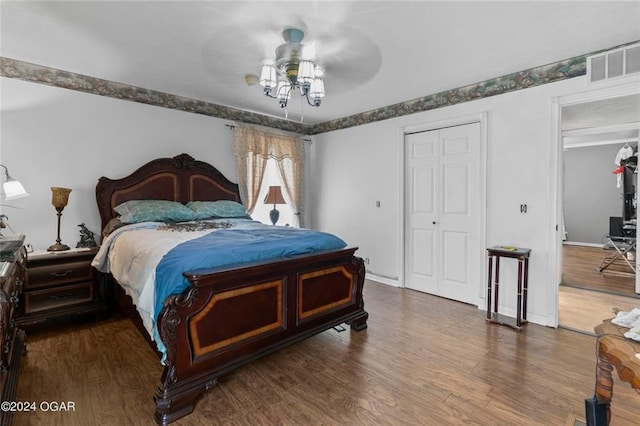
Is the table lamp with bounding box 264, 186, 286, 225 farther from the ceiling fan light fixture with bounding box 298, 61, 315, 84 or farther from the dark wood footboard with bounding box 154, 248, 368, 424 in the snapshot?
the ceiling fan light fixture with bounding box 298, 61, 315, 84

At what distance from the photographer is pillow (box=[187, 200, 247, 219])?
3.81 m

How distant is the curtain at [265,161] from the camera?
4594 mm

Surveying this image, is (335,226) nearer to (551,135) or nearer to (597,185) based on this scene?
(551,135)

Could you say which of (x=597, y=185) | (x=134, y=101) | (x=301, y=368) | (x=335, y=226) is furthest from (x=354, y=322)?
(x=597, y=185)

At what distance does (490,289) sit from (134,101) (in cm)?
461

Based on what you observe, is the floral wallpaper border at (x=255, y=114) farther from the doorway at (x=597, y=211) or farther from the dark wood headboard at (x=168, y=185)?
the dark wood headboard at (x=168, y=185)

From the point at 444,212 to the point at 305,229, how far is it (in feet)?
6.27

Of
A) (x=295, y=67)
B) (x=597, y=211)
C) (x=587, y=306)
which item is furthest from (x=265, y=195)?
(x=597, y=211)

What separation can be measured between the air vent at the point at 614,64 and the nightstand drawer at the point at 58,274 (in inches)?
201

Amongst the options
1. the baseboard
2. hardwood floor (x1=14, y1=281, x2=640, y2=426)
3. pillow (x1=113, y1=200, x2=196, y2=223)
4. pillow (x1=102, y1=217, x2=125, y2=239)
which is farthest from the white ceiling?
the baseboard

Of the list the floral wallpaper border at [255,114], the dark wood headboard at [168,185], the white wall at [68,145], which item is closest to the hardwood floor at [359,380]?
the white wall at [68,145]

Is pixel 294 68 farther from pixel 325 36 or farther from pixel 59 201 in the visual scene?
pixel 59 201

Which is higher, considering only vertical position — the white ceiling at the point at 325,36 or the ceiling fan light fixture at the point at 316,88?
the white ceiling at the point at 325,36

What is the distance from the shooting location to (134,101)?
3670 millimetres
